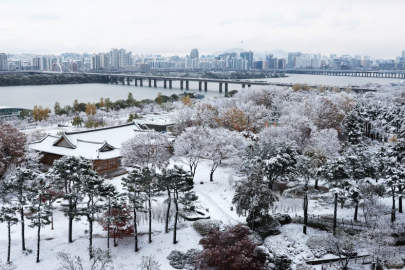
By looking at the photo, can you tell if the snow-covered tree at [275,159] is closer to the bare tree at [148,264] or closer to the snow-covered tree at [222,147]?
the snow-covered tree at [222,147]

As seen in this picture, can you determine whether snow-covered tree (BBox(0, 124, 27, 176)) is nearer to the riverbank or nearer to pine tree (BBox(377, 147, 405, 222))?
pine tree (BBox(377, 147, 405, 222))

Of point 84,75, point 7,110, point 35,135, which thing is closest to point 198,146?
point 35,135

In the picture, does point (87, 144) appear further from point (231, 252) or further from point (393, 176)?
point (393, 176)

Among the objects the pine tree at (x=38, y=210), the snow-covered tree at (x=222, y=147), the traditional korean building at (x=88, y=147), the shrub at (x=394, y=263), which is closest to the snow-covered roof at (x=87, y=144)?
the traditional korean building at (x=88, y=147)

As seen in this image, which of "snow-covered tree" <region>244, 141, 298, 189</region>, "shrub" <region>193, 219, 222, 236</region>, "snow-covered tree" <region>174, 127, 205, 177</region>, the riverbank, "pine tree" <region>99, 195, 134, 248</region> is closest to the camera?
"pine tree" <region>99, 195, 134, 248</region>

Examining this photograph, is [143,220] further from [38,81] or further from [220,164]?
[38,81]

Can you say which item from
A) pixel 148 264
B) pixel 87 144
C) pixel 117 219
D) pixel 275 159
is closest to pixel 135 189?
pixel 117 219

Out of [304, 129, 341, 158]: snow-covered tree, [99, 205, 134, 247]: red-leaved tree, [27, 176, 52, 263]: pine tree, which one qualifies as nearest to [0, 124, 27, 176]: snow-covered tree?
[27, 176, 52, 263]: pine tree

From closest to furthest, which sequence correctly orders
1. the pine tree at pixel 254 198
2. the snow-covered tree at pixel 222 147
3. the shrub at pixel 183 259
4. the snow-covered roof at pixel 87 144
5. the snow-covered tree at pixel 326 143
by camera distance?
1. the shrub at pixel 183 259
2. the pine tree at pixel 254 198
3. the snow-covered tree at pixel 222 147
4. the snow-covered roof at pixel 87 144
5. the snow-covered tree at pixel 326 143
